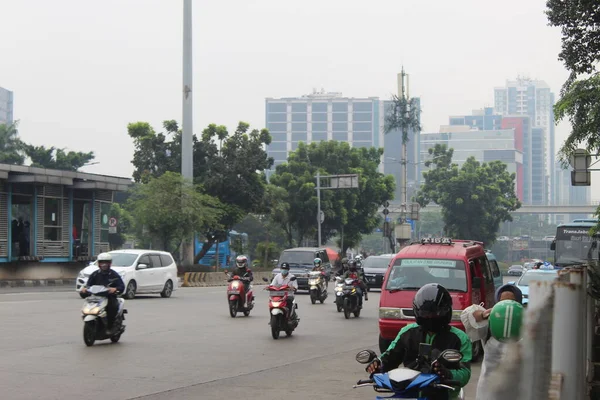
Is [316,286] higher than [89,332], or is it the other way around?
[89,332]

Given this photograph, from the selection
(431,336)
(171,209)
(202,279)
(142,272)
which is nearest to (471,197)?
(171,209)

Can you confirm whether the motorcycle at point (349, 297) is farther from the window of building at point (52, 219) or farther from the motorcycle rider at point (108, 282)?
the window of building at point (52, 219)

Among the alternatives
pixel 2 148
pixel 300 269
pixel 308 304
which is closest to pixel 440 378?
pixel 308 304

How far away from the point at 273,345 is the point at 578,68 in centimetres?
729

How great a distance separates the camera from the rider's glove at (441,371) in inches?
207

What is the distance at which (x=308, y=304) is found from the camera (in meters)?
29.9

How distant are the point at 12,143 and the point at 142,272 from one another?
5174 centimetres

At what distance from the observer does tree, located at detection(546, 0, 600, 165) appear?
15289 millimetres

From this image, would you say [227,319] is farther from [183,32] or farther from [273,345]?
[183,32]

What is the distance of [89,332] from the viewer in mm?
15742

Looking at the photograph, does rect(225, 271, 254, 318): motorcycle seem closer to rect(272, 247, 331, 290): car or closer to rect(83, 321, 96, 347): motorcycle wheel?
rect(83, 321, 96, 347): motorcycle wheel

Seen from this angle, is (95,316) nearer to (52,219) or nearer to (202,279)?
(52,219)

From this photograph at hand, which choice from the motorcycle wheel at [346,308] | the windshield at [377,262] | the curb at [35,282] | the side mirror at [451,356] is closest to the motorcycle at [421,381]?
the side mirror at [451,356]

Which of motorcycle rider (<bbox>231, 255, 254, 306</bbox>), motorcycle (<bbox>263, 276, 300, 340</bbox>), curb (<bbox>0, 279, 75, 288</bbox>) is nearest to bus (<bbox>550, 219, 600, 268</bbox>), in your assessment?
motorcycle rider (<bbox>231, 255, 254, 306</bbox>)
